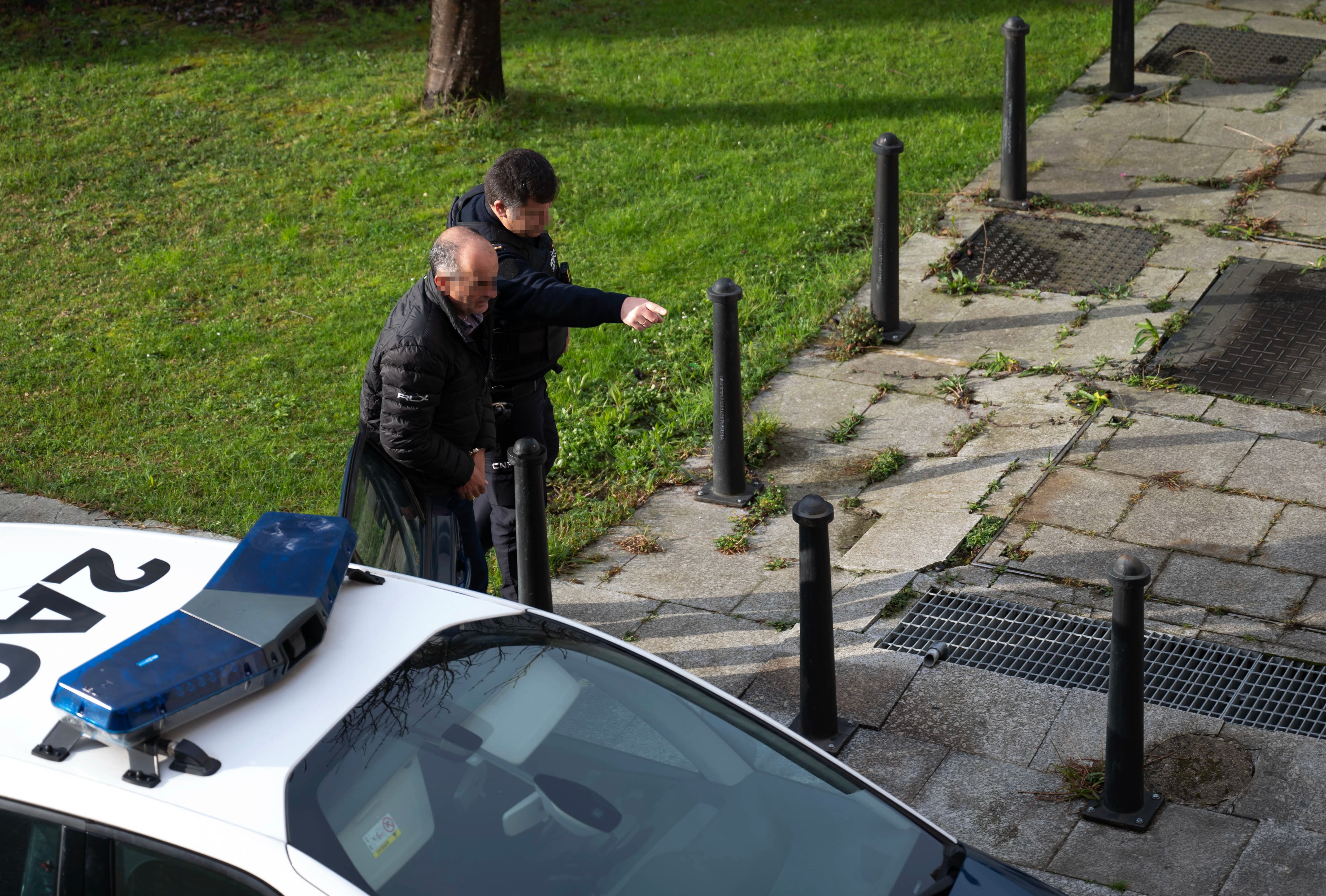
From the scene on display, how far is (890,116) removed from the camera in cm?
990

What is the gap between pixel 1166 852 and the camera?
3.95m

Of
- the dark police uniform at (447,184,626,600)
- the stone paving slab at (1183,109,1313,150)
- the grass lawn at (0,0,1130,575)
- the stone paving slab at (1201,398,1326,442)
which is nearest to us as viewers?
the dark police uniform at (447,184,626,600)

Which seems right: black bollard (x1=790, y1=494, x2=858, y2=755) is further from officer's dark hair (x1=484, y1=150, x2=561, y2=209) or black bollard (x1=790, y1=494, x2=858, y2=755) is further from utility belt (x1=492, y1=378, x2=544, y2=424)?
officer's dark hair (x1=484, y1=150, x2=561, y2=209)

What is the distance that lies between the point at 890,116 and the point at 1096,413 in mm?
4172

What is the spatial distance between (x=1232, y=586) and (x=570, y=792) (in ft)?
11.4

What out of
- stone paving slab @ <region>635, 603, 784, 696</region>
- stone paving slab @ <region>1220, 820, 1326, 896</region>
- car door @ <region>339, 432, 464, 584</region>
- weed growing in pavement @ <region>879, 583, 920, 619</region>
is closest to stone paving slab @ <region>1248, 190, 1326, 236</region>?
weed growing in pavement @ <region>879, 583, 920, 619</region>

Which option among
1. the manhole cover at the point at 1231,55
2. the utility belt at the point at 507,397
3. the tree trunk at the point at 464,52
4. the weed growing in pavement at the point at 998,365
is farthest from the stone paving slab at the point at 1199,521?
the tree trunk at the point at 464,52

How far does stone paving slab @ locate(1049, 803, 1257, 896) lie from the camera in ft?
12.6

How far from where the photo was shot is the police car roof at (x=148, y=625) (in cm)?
236

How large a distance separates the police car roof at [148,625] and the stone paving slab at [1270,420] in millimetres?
4418

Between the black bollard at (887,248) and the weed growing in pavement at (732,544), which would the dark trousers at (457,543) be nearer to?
the weed growing in pavement at (732,544)

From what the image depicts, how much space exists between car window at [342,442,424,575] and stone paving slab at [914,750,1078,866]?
1.80 meters

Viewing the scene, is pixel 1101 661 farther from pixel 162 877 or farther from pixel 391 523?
pixel 162 877

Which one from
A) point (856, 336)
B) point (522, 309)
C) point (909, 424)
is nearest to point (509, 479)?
point (522, 309)
